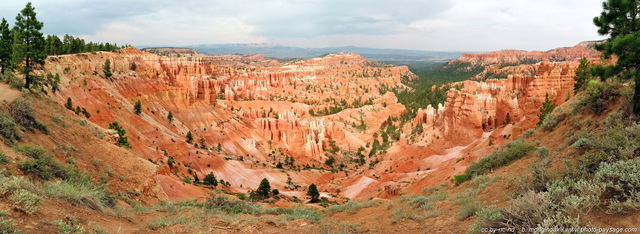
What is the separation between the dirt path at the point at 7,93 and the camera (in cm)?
1345

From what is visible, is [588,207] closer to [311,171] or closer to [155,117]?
[311,171]

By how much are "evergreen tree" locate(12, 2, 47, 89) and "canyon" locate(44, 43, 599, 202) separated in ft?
16.3

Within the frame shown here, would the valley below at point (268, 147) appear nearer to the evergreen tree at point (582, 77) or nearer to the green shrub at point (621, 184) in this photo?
the green shrub at point (621, 184)

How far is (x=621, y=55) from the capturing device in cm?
1000

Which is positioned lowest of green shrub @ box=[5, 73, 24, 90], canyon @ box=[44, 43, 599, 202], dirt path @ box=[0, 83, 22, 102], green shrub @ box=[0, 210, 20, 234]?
canyon @ box=[44, 43, 599, 202]

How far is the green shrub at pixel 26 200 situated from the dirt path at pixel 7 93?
10.1 metres

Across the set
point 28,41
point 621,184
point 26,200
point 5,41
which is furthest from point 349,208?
point 5,41

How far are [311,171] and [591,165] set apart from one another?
38.2m

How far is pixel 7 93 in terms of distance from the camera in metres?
14.1

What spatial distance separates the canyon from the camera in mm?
29609

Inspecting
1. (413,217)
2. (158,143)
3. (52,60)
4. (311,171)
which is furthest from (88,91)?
(413,217)

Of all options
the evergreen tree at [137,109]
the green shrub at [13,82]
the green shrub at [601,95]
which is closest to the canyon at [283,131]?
the evergreen tree at [137,109]

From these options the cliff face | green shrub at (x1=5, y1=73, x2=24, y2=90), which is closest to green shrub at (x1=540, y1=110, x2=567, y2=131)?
the cliff face

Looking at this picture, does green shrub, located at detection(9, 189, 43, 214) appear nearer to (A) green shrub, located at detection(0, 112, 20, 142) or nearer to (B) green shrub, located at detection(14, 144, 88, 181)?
(B) green shrub, located at detection(14, 144, 88, 181)
